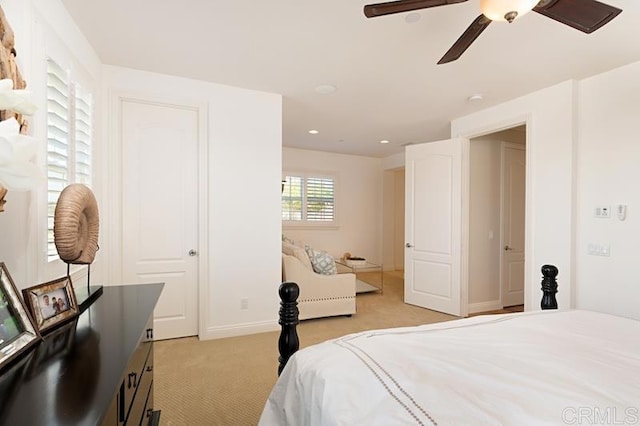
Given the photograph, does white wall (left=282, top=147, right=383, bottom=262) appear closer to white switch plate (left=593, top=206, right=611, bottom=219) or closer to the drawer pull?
white switch plate (left=593, top=206, right=611, bottom=219)

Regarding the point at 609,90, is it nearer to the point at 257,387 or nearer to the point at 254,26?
the point at 254,26

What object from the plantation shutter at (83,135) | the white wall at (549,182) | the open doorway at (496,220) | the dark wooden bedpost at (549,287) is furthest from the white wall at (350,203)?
the dark wooden bedpost at (549,287)

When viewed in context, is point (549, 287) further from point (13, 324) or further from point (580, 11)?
point (13, 324)

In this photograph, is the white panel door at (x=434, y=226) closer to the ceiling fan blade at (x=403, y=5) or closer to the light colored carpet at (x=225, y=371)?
the light colored carpet at (x=225, y=371)

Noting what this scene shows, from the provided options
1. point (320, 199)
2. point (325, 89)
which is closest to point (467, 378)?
point (325, 89)

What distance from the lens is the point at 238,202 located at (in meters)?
3.35

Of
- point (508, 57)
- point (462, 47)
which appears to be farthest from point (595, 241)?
point (462, 47)

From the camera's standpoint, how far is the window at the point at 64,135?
1765mm

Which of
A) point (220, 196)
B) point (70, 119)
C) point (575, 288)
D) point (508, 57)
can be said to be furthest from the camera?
point (220, 196)

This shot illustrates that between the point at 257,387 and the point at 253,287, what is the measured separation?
3.93 feet

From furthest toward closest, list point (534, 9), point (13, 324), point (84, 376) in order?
1. point (534, 9)
2. point (13, 324)
3. point (84, 376)

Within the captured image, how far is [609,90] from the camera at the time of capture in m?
2.84

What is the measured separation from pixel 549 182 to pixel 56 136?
13.5 feet

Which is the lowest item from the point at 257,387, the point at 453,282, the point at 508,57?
the point at 257,387
